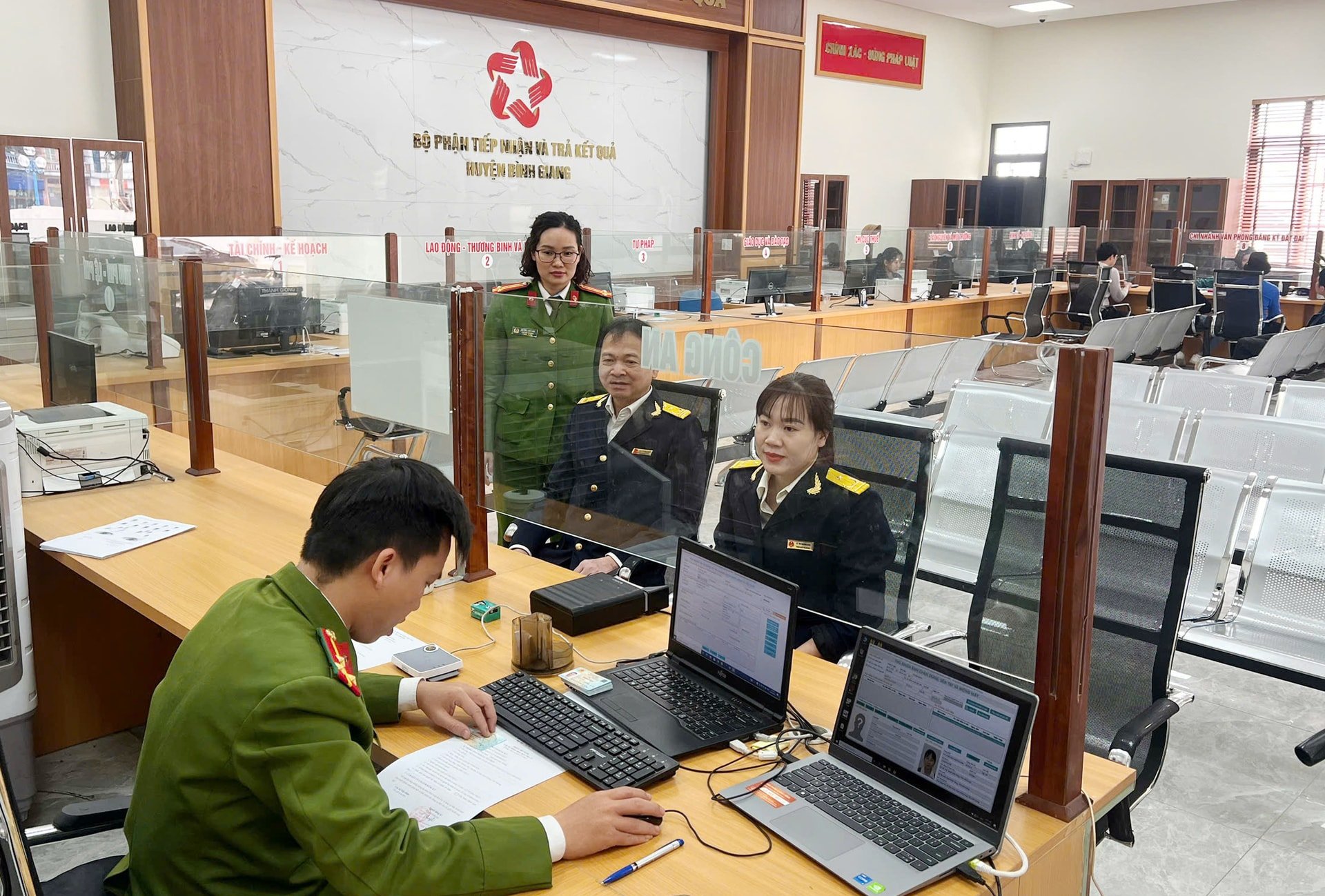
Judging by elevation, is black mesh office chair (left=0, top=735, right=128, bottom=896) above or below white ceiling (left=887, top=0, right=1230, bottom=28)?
below

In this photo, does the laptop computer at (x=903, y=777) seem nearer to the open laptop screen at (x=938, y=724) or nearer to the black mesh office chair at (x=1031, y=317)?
the open laptop screen at (x=938, y=724)

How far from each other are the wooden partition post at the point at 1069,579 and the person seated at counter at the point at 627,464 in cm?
87

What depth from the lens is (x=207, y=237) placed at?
20.8 feet

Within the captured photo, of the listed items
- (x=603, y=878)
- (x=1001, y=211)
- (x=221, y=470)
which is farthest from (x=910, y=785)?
(x=1001, y=211)

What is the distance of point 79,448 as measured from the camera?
3223 mm

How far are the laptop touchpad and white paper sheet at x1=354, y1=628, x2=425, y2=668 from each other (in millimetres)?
888

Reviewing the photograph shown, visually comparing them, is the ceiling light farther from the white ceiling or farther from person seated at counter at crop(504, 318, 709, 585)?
person seated at counter at crop(504, 318, 709, 585)

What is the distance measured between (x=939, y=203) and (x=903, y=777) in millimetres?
14130

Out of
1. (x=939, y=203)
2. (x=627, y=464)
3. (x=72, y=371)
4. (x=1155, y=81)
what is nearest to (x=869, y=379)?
(x=627, y=464)

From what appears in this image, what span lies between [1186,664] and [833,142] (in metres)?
10.7

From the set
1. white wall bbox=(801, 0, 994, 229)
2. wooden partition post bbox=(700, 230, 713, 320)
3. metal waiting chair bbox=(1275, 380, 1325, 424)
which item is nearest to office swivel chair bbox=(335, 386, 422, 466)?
metal waiting chair bbox=(1275, 380, 1325, 424)

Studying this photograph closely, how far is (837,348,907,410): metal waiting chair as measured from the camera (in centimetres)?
203

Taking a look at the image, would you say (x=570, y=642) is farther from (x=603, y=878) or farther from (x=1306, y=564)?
(x=1306, y=564)

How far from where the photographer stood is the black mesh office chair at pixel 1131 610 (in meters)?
2.25
